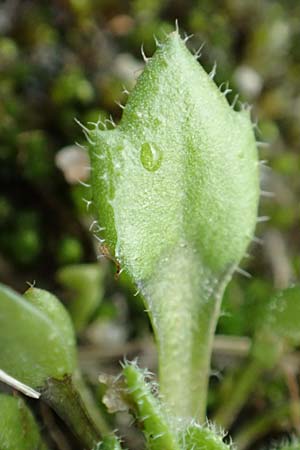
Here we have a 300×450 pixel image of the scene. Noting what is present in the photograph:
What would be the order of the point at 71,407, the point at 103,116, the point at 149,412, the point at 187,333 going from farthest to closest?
the point at 103,116
the point at 187,333
the point at 71,407
the point at 149,412

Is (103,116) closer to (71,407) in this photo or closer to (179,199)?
(179,199)

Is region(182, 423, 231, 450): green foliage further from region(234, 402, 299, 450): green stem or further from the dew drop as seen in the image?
region(234, 402, 299, 450): green stem

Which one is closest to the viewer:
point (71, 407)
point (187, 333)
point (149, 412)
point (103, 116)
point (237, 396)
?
point (149, 412)

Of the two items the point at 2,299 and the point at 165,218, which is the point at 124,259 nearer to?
the point at 165,218

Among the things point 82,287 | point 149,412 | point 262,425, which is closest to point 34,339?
point 149,412

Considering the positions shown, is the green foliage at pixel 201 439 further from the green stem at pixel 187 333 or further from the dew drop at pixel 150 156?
the dew drop at pixel 150 156

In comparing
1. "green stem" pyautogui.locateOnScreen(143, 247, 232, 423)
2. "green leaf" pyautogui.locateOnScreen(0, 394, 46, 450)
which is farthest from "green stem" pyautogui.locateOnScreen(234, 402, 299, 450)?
"green leaf" pyautogui.locateOnScreen(0, 394, 46, 450)
